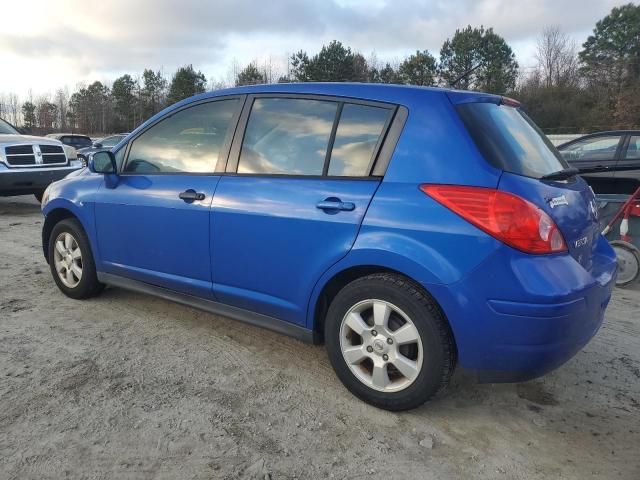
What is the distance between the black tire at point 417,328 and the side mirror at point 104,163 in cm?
222

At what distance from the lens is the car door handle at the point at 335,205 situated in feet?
9.28

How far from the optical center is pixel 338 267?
286 cm

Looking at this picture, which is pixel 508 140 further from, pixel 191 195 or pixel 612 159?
pixel 612 159

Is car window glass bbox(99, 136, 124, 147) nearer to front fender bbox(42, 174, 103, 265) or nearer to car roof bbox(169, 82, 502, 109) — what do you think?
front fender bbox(42, 174, 103, 265)

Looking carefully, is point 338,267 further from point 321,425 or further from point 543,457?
point 543,457

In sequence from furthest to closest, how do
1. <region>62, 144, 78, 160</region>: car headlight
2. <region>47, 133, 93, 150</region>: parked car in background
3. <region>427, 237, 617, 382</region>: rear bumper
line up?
<region>47, 133, 93, 150</region>: parked car in background, <region>62, 144, 78, 160</region>: car headlight, <region>427, 237, 617, 382</region>: rear bumper

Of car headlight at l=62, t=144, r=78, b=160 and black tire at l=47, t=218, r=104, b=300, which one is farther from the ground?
car headlight at l=62, t=144, r=78, b=160

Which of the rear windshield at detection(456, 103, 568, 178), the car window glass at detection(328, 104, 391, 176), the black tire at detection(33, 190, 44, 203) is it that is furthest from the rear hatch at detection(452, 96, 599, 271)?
the black tire at detection(33, 190, 44, 203)

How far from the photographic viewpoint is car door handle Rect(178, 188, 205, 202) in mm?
3455

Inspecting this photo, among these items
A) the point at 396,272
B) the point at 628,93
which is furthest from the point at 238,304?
the point at 628,93

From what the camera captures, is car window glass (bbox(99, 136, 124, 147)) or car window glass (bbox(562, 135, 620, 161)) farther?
car window glass (bbox(99, 136, 124, 147))

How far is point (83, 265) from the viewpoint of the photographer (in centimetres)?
441

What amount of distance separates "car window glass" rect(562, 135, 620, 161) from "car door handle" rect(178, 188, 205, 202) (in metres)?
7.36

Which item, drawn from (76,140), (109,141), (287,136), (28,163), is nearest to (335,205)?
(287,136)
